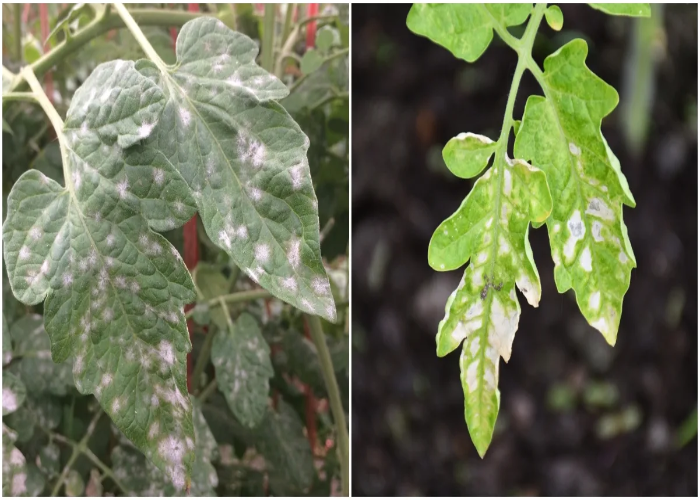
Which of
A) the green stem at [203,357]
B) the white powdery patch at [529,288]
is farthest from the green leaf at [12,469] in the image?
the white powdery patch at [529,288]

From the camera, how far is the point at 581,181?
0.28 m

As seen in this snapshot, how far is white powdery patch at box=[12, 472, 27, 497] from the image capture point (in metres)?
0.39

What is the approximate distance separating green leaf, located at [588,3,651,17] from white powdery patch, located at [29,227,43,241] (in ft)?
0.83

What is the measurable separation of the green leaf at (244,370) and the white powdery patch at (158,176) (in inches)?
7.5

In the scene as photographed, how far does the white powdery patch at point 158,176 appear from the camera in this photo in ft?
0.81

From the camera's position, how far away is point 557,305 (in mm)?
434

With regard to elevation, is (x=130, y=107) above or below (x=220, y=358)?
above

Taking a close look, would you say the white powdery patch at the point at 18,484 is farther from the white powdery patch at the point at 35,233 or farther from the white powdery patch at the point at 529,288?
the white powdery patch at the point at 529,288

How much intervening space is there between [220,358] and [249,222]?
189 millimetres

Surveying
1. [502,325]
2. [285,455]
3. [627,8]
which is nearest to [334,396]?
[285,455]

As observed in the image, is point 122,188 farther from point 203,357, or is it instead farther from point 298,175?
point 203,357

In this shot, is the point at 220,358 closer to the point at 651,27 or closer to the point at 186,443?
the point at 186,443

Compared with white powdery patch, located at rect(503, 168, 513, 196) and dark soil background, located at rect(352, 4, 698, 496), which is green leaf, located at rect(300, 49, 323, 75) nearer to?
dark soil background, located at rect(352, 4, 698, 496)

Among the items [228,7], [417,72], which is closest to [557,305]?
[417,72]
